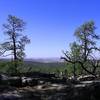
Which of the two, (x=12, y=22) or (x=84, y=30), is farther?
(x=84, y=30)

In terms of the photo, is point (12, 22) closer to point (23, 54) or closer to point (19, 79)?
point (23, 54)

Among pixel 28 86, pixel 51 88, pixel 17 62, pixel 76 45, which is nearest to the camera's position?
pixel 51 88

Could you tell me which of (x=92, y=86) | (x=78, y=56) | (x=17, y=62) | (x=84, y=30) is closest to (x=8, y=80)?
(x=92, y=86)

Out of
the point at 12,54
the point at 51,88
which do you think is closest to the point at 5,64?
the point at 12,54

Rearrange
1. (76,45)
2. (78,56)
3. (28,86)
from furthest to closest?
(76,45), (78,56), (28,86)

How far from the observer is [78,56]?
184 ft

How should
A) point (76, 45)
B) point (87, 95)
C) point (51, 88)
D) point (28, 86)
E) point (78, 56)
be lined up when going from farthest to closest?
point (76, 45)
point (78, 56)
point (28, 86)
point (51, 88)
point (87, 95)

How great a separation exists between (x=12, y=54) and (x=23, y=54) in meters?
2.15

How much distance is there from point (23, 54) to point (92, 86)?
3651cm

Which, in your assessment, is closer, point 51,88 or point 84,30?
point 51,88

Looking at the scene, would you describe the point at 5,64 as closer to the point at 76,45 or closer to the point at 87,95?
the point at 76,45

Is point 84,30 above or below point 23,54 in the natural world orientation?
above

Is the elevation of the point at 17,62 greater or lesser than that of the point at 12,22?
lesser

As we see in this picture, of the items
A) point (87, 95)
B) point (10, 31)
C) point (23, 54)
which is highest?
point (10, 31)
